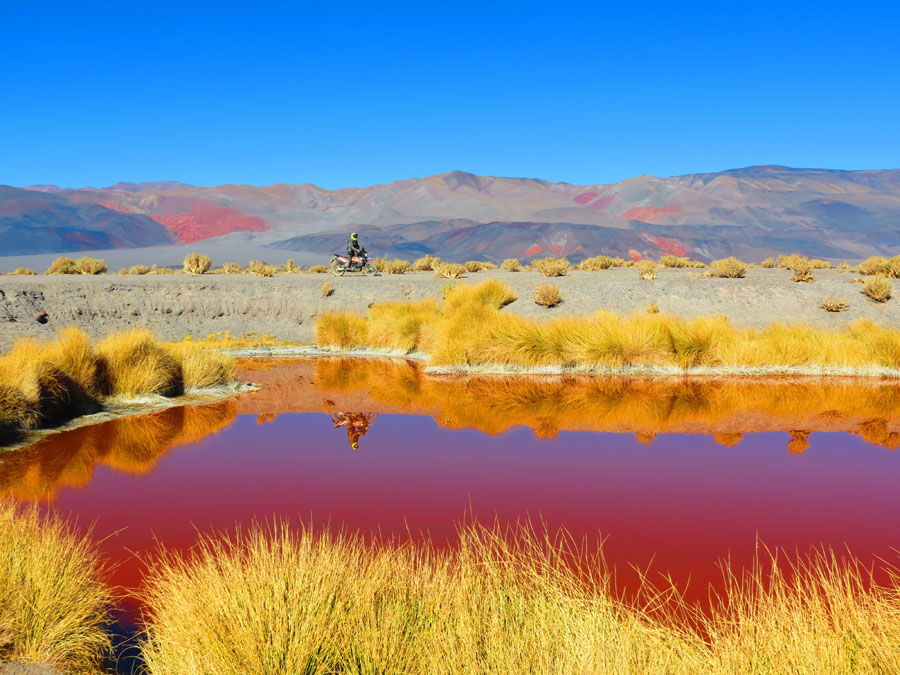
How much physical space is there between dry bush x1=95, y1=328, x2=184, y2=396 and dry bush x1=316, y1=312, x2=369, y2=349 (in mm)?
5847

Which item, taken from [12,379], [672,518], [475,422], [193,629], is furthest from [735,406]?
[12,379]

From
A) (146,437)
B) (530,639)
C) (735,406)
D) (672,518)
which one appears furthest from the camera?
(735,406)

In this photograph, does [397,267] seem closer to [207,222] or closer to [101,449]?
[101,449]

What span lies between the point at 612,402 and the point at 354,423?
3.89 meters

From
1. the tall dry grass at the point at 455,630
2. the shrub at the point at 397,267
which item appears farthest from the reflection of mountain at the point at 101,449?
the shrub at the point at 397,267

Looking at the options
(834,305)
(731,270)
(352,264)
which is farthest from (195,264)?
(834,305)

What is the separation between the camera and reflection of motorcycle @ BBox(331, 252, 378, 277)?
26.3 meters

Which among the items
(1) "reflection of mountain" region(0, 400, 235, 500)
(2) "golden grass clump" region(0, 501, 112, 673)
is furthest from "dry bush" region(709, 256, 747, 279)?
(2) "golden grass clump" region(0, 501, 112, 673)

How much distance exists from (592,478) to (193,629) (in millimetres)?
4265

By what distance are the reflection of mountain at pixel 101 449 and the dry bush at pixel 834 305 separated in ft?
47.9

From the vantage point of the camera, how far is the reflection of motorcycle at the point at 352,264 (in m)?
26.3

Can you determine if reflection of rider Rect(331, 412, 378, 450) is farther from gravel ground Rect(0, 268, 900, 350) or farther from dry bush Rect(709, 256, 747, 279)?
dry bush Rect(709, 256, 747, 279)

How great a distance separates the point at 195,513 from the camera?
5605 mm

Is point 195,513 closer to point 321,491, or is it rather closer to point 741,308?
point 321,491
